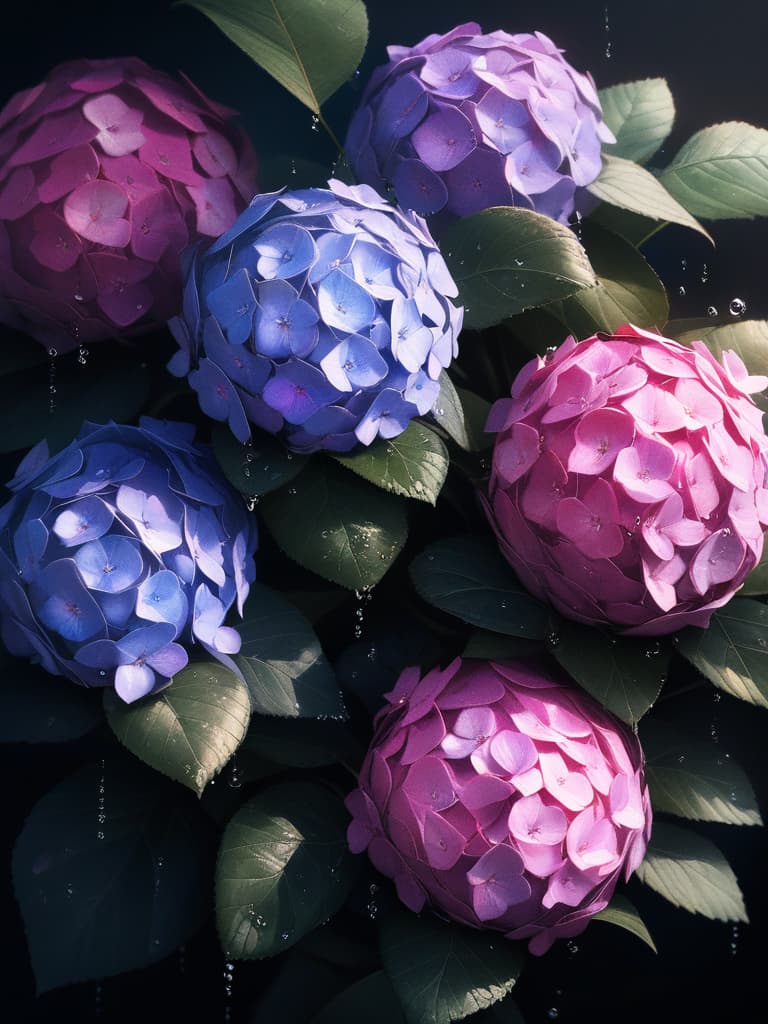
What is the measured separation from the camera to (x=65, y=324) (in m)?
0.47

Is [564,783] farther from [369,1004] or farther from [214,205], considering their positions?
[214,205]

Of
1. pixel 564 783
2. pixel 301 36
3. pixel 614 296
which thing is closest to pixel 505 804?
pixel 564 783

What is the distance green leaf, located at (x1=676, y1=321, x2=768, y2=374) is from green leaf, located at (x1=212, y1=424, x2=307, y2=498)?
201mm

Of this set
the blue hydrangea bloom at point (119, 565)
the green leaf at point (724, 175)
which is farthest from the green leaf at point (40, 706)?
the green leaf at point (724, 175)

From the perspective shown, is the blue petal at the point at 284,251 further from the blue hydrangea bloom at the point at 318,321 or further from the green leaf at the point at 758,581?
the green leaf at the point at 758,581

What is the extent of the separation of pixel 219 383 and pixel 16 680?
15 centimetres

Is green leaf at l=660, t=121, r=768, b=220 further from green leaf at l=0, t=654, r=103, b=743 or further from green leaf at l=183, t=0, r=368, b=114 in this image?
green leaf at l=0, t=654, r=103, b=743

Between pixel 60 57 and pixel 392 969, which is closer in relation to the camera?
pixel 392 969

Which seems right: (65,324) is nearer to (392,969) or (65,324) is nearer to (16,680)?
(16,680)

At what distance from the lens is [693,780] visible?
49 cm

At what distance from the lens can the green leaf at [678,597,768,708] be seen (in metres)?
0.44

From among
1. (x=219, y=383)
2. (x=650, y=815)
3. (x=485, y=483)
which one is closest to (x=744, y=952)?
(x=650, y=815)

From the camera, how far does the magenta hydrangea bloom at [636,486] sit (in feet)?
1.33

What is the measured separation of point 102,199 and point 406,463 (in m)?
0.16
